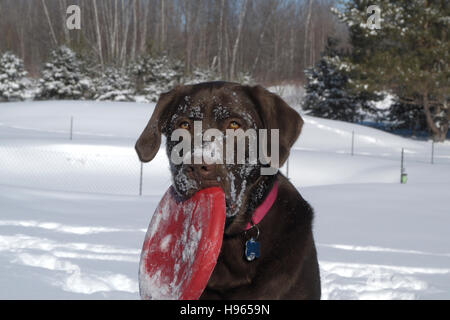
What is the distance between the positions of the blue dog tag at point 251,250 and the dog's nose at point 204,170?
16.8 inches

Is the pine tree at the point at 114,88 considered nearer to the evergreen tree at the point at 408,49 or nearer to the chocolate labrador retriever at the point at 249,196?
the evergreen tree at the point at 408,49

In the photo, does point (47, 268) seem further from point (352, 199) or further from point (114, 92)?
point (114, 92)

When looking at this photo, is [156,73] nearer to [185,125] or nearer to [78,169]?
[78,169]

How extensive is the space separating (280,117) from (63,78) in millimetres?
26519

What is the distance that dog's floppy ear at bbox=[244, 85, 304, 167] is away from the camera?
268cm

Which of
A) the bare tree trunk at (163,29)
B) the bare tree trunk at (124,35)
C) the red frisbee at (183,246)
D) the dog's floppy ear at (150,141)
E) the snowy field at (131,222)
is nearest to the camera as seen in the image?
the red frisbee at (183,246)

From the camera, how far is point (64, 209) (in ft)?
25.0

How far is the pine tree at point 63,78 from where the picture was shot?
25355mm

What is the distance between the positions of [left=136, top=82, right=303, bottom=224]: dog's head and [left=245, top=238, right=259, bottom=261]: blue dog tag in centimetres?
22

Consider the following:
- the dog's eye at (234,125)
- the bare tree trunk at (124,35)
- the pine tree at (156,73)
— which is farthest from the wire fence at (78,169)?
the bare tree trunk at (124,35)

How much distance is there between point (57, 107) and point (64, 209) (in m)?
16.5

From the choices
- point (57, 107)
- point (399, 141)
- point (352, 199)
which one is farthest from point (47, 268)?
point (399, 141)

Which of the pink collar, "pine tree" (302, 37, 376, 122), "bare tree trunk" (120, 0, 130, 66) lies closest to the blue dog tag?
the pink collar

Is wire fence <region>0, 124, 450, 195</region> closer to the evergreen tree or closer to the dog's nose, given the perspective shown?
the evergreen tree
